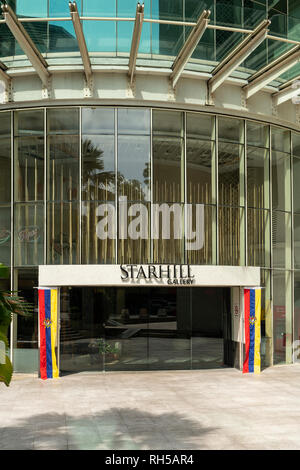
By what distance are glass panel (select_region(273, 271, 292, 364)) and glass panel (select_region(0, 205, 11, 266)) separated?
10744 millimetres

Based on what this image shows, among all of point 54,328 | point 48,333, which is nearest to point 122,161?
point 54,328

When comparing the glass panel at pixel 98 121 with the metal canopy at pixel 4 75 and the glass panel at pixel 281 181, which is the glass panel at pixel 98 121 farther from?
the glass panel at pixel 281 181

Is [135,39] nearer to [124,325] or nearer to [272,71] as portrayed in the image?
[272,71]

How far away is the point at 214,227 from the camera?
71.9 feet

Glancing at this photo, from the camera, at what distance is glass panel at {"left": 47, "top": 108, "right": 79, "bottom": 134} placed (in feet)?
70.1

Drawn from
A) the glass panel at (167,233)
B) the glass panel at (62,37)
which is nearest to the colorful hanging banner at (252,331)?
the glass panel at (167,233)

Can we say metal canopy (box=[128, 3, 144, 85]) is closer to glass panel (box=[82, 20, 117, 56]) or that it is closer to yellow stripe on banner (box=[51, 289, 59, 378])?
glass panel (box=[82, 20, 117, 56])

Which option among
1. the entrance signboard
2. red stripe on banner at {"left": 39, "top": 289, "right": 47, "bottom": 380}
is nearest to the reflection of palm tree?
the entrance signboard

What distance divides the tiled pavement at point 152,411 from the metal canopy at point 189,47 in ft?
35.6

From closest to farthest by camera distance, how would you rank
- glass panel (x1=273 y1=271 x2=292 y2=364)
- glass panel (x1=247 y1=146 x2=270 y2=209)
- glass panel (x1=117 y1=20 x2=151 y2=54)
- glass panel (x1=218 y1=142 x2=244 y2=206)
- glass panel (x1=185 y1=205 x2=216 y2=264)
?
glass panel (x1=117 y1=20 x2=151 y2=54) → glass panel (x1=185 y1=205 x2=216 y2=264) → glass panel (x1=218 y1=142 x2=244 y2=206) → glass panel (x1=247 y1=146 x2=270 y2=209) → glass panel (x1=273 y1=271 x2=292 y2=364)

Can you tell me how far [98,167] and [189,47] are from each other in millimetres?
5505

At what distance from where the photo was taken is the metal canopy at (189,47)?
54.4 ft

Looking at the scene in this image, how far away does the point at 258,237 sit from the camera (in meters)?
23.0
